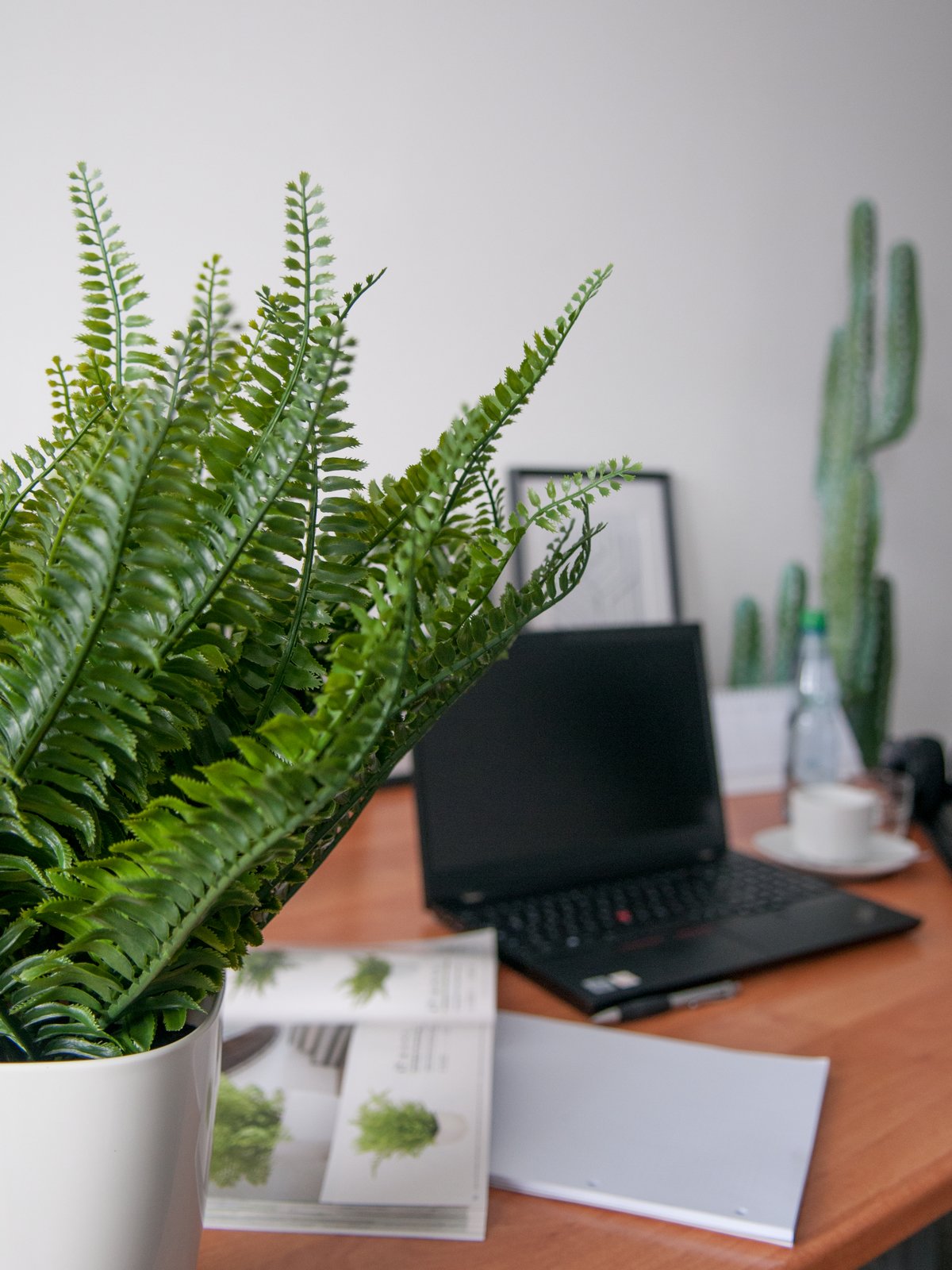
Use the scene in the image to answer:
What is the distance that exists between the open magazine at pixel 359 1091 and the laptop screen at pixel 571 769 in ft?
0.48

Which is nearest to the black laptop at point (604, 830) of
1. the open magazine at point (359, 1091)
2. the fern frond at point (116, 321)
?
the open magazine at point (359, 1091)

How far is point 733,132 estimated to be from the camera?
5.18 feet

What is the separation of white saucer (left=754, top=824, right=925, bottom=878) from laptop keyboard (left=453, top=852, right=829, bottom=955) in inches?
1.8

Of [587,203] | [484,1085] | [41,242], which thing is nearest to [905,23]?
[587,203]

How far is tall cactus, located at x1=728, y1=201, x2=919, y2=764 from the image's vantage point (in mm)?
1605

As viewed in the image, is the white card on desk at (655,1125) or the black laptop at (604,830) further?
the black laptop at (604,830)

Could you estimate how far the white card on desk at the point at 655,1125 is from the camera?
1.64 ft

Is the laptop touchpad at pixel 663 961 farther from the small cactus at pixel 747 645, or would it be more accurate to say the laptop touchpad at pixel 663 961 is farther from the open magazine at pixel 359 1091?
the small cactus at pixel 747 645

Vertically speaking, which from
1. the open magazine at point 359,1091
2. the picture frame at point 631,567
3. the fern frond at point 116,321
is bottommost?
the open magazine at point 359,1091

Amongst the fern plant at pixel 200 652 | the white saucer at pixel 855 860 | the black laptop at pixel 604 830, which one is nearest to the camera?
the fern plant at pixel 200 652

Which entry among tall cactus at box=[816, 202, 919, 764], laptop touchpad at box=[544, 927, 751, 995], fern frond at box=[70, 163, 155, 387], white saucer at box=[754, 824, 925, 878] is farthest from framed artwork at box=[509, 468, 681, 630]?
fern frond at box=[70, 163, 155, 387]

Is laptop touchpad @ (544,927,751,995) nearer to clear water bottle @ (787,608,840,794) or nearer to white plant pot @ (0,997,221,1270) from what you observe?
white plant pot @ (0,997,221,1270)

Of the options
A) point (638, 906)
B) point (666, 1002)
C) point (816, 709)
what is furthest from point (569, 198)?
point (666, 1002)

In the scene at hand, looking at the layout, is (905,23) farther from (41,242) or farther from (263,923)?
(263,923)
